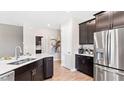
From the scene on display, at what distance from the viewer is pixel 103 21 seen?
10.5 ft

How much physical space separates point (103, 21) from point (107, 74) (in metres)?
1.30

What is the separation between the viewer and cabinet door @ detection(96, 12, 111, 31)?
304cm

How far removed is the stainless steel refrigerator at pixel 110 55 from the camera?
2.54 metres

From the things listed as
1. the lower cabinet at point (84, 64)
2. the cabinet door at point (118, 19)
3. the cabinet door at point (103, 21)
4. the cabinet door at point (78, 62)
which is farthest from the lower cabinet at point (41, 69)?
the cabinet door at point (118, 19)

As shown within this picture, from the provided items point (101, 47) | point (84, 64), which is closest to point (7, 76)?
point (101, 47)

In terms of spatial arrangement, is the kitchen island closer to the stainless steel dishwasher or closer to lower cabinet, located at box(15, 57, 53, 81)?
lower cabinet, located at box(15, 57, 53, 81)

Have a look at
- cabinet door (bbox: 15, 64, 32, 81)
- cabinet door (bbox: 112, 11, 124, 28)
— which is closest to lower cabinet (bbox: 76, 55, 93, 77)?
cabinet door (bbox: 112, 11, 124, 28)

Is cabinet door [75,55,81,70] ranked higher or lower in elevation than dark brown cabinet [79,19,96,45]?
lower

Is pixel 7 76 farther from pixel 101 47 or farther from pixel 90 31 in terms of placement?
pixel 90 31

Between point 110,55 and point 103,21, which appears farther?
point 103,21

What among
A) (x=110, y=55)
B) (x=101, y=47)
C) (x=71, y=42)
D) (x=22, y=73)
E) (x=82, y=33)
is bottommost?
(x=22, y=73)

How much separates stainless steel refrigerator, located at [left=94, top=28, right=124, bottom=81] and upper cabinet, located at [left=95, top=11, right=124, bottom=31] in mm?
193
